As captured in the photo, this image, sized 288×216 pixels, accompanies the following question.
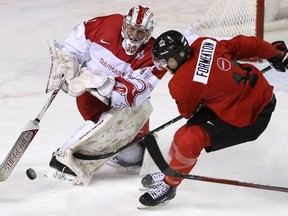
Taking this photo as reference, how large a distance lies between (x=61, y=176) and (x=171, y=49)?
91 centimetres

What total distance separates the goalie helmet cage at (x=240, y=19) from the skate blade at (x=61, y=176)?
7.16 feet

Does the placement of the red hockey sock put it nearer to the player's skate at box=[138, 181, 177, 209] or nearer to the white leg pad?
the player's skate at box=[138, 181, 177, 209]

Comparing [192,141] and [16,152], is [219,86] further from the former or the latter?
[16,152]

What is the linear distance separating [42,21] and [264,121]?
3823 mm

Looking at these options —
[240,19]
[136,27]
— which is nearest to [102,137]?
[136,27]

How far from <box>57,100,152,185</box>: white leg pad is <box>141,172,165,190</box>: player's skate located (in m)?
0.22

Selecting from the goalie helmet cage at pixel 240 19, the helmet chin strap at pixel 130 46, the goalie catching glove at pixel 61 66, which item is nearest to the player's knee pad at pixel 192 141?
the helmet chin strap at pixel 130 46

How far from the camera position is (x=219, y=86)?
281cm

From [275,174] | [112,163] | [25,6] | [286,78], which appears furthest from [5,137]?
[25,6]

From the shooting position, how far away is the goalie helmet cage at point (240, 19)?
5.04 meters

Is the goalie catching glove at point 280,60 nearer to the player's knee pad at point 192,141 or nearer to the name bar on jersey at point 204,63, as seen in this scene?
the name bar on jersey at point 204,63

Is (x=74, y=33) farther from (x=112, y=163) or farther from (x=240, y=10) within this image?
(x=240, y=10)

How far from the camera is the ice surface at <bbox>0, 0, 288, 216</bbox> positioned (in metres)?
3.06

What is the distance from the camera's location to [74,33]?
3342 mm
